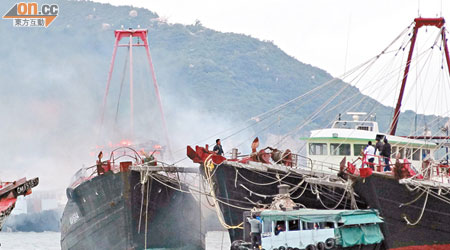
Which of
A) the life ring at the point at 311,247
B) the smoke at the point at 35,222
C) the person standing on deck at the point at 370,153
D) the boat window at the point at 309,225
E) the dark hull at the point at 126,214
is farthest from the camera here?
the smoke at the point at 35,222

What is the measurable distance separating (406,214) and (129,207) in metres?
14.4

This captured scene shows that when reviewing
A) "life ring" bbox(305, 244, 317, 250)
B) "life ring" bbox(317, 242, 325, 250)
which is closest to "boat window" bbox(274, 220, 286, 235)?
"life ring" bbox(305, 244, 317, 250)

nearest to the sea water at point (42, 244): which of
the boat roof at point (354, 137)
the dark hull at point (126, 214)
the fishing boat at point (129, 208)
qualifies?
the dark hull at point (126, 214)

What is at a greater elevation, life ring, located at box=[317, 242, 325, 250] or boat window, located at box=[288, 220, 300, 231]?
boat window, located at box=[288, 220, 300, 231]

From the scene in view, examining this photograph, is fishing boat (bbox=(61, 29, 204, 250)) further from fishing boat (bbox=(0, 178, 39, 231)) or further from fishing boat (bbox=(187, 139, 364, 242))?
fishing boat (bbox=(0, 178, 39, 231))

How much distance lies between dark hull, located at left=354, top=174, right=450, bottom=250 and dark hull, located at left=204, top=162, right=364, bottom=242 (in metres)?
1.38

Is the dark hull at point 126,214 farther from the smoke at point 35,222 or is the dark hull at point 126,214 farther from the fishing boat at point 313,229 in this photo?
the smoke at point 35,222

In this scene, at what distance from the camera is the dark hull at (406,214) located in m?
29.8

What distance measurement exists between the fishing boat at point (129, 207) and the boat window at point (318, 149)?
6315 millimetres

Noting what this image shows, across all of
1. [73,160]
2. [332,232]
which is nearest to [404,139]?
[332,232]

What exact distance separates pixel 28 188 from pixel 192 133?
103 meters

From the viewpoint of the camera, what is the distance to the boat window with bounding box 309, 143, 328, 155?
38316 millimetres

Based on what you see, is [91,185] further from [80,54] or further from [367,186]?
[80,54]

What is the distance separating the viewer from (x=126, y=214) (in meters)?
39.3
